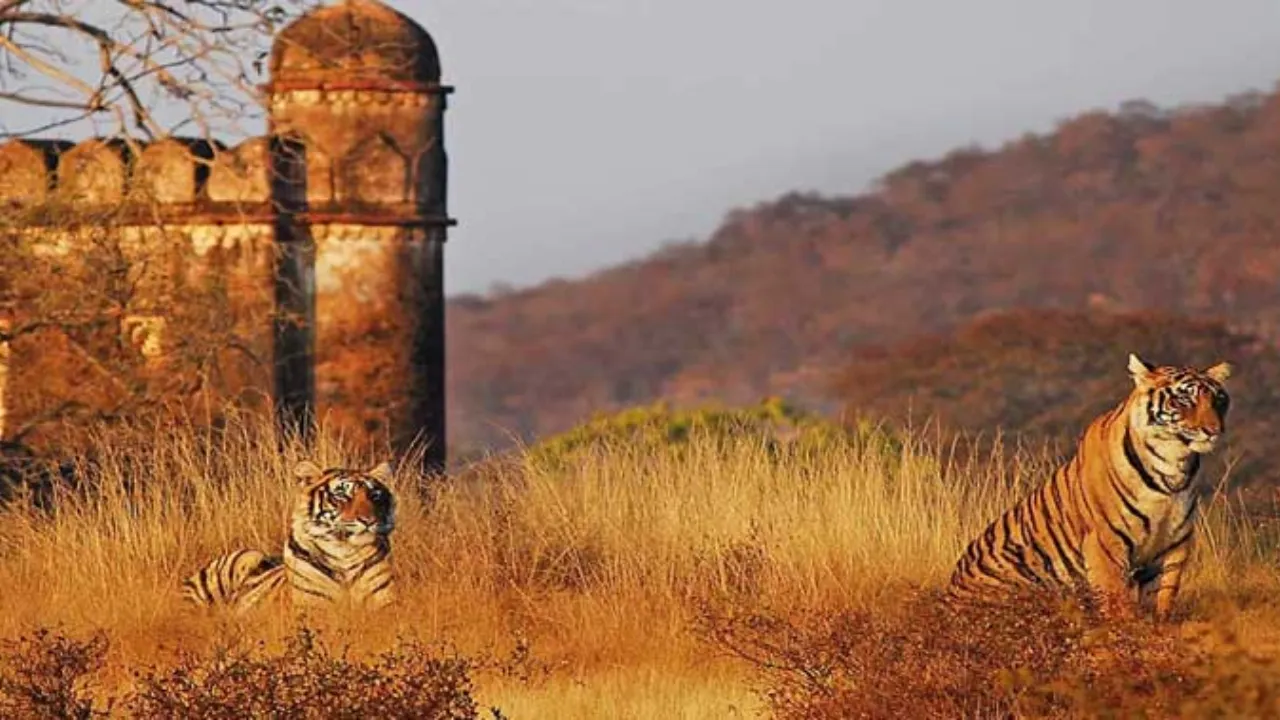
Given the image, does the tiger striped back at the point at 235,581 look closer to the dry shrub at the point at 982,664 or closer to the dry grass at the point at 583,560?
the dry grass at the point at 583,560

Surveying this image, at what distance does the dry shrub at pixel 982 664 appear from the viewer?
348 inches

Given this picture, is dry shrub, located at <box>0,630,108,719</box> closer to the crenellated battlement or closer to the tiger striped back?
the tiger striped back

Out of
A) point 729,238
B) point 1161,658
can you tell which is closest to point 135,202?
point 1161,658

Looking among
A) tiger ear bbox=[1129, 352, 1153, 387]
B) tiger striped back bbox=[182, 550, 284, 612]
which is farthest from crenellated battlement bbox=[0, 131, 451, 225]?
tiger ear bbox=[1129, 352, 1153, 387]

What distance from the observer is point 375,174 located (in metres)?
20.2

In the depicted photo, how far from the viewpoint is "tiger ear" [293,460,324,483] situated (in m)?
12.7

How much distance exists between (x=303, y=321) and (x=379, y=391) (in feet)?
2.34

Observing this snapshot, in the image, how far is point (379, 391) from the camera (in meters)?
20.2

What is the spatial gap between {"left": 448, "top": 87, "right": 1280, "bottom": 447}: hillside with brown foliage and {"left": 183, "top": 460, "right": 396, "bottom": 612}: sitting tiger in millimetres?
62897

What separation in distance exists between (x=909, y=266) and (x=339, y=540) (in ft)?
247

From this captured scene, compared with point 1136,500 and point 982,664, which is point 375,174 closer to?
point 1136,500

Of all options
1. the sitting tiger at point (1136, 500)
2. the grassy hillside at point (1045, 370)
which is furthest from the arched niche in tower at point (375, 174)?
the grassy hillside at point (1045, 370)

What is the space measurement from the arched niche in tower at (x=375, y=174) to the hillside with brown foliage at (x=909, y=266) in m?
55.6

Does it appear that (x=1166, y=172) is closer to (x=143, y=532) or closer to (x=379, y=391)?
(x=379, y=391)
